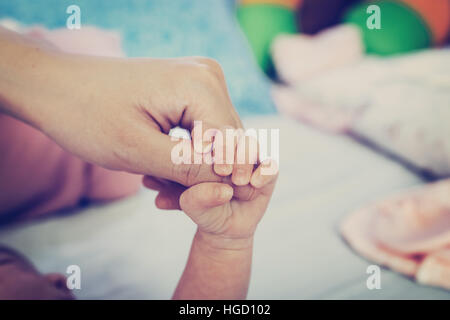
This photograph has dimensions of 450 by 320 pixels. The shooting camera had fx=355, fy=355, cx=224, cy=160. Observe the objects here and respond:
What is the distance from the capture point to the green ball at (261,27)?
1.39 metres

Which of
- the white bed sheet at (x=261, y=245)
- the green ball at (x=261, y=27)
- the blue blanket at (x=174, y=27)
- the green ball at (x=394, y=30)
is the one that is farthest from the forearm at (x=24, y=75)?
the green ball at (x=394, y=30)

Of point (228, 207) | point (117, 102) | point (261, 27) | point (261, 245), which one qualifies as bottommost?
point (261, 245)

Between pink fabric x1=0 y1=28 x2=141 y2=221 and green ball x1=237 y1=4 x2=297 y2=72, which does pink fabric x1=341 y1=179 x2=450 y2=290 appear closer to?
pink fabric x1=0 y1=28 x2=141 y2=221

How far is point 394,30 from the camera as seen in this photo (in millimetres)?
1486

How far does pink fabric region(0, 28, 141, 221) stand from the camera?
24.5 inches

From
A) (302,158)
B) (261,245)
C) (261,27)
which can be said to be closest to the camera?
(261,245)

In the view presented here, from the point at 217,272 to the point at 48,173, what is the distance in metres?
0.40

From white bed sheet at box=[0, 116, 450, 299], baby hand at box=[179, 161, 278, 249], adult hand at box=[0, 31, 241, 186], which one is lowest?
white bed sheet at box=[0, 116, 450, 299]

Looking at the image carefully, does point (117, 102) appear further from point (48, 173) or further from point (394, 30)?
point (394, 30)

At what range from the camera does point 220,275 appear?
1.55 feet

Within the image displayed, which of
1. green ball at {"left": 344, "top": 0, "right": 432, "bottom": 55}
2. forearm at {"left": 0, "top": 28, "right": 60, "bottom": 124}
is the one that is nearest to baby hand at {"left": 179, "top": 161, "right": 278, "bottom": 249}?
forearm at {"left": 0, "top": 28, "right": 60, "bottom": 124}

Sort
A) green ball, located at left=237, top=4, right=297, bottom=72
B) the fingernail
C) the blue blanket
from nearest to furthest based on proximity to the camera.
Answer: the fingernail < the blue blanket < green ball, located at left=237, top=4, right=297, bottom=72

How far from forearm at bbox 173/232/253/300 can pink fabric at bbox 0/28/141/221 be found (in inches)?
11.9

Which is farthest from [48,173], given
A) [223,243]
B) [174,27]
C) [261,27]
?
[261,27]
